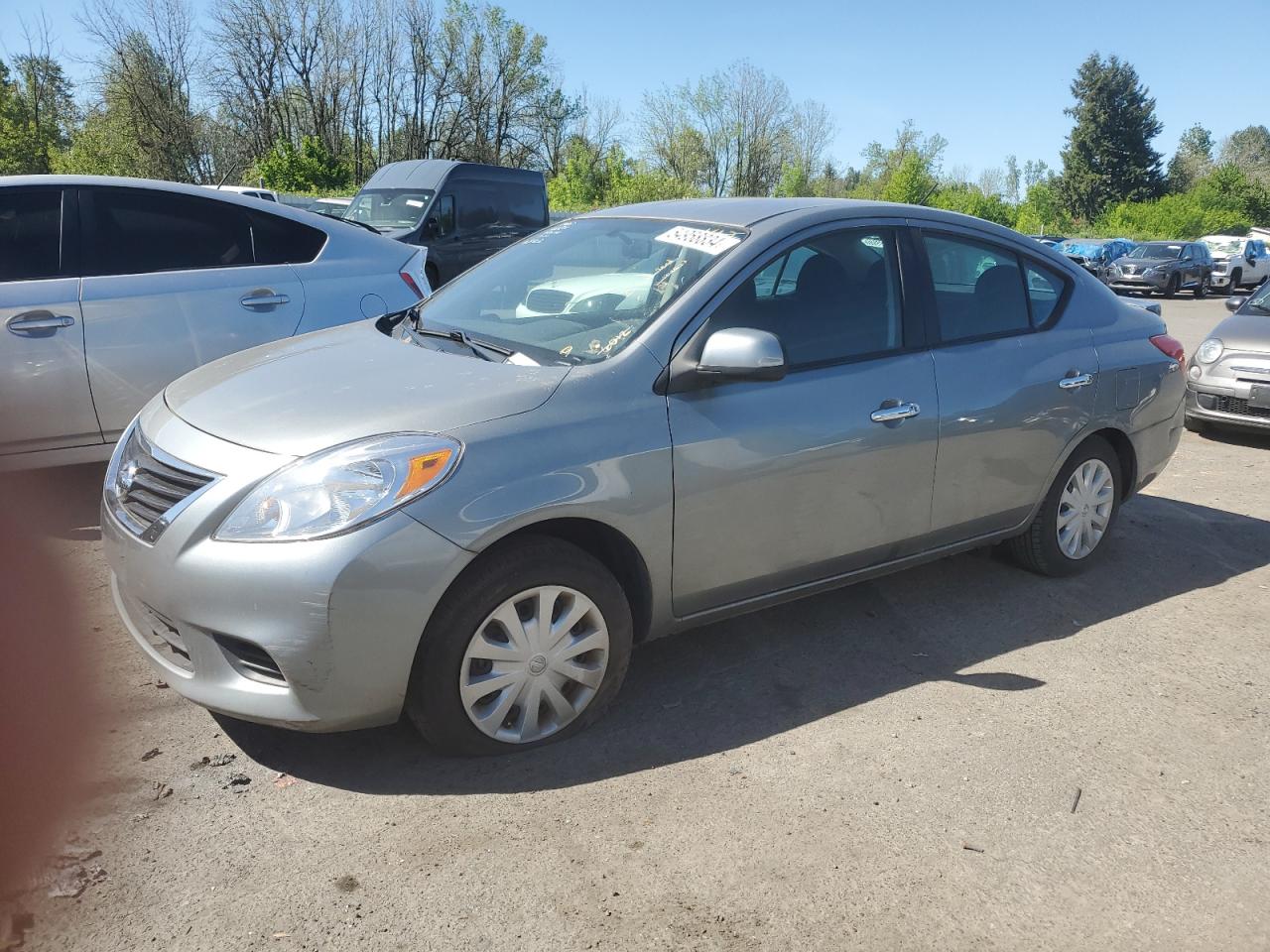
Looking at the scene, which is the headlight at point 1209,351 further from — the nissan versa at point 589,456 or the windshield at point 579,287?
the windshield at point 579,287

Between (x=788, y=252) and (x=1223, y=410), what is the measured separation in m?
6.19

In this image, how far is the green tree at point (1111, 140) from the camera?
6272cm

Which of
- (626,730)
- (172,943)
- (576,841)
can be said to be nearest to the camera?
(172,943)

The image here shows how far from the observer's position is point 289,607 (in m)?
2.67

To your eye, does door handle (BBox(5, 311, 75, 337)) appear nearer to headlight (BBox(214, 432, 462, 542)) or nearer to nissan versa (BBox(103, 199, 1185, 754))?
nissan versa (BBox(103, 199, 1185, 754))

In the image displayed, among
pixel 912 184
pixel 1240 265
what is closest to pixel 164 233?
pixel 1240 265

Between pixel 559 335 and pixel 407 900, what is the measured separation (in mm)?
1864

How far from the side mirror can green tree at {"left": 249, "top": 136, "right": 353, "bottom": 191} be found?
35783mm

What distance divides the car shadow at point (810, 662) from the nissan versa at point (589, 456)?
0.57 ft

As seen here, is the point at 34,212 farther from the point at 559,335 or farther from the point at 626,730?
the point at 626,730

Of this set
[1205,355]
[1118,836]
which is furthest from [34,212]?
[1205,355]

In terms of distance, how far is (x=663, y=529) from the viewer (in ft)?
10.7

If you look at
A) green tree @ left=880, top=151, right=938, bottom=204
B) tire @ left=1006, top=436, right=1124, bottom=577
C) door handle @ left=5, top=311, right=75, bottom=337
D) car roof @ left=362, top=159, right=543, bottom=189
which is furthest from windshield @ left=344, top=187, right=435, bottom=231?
green tree @ left=880, top=151, right=938, bottom=204

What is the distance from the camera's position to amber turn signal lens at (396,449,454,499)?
2.79 meters
